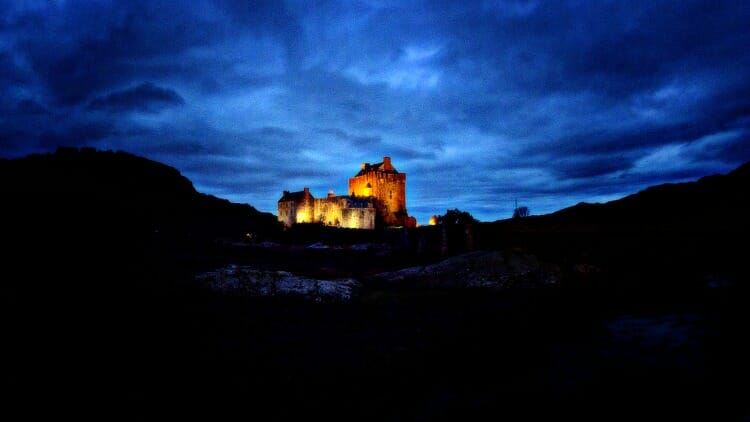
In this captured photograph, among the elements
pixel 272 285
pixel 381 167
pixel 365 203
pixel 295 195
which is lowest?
pixel 272 285

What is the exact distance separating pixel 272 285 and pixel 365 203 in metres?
59.2

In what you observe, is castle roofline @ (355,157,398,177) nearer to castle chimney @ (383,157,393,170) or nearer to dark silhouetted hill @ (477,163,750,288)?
castle chimney @ (383,157,393,170)

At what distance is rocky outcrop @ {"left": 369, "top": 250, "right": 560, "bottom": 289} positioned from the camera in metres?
14.3

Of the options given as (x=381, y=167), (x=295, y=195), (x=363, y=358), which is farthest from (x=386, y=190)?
(x=363, y=358)

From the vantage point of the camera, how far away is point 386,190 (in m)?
79.9

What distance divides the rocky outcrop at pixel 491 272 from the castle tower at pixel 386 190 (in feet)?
202

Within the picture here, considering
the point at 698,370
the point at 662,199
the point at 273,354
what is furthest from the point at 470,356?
the point at 662,199

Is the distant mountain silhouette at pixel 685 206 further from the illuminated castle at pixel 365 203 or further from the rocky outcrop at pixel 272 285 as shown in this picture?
the illuminated castle at pixel 365 203

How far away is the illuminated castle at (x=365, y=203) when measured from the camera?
71812 millimetres

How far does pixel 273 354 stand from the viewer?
21.8ft

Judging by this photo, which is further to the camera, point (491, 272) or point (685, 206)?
point (491, 272)

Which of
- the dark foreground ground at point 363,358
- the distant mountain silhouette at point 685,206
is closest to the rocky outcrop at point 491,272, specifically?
the distant mountain silhouette at point 685,206

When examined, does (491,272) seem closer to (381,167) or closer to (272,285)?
(272,285)

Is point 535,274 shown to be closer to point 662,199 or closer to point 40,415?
point 662,199
